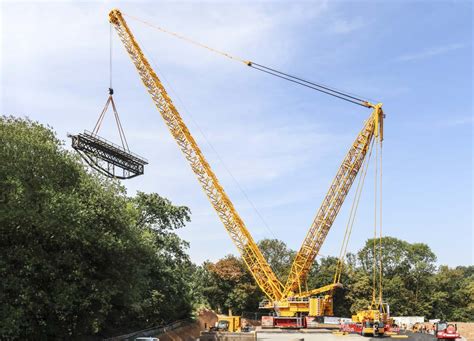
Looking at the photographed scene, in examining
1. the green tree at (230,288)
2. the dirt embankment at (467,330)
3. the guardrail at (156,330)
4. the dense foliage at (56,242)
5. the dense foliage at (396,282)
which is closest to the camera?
the dense foliage at (56,242)

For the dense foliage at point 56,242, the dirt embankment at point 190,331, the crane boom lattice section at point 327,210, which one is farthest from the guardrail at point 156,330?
the crane boom lattice section at point 327,210

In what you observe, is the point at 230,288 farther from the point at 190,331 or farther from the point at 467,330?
the point at 467,330

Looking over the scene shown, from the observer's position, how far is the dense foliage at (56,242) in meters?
25.9

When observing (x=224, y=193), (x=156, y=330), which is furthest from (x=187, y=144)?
(x=156, y=330)

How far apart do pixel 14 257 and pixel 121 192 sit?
29.5ft

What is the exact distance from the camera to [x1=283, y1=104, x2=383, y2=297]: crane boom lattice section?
219 ft

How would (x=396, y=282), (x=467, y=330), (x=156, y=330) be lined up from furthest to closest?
(x=396, y=282)
(x=467, y=330)
(x=156, y=330)

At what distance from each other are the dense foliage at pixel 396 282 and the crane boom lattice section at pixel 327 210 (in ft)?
34.8

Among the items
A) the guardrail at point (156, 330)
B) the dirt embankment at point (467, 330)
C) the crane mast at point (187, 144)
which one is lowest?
the dirt embankment at point (467, 330)

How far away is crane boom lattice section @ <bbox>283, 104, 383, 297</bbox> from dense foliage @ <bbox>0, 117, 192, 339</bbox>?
37.5 m

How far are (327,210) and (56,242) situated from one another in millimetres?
45451

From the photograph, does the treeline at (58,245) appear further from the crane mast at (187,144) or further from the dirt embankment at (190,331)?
the crane mast at (187,144)

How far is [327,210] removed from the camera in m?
67.4

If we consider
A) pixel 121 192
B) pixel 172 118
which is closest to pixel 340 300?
pixel 172 118
